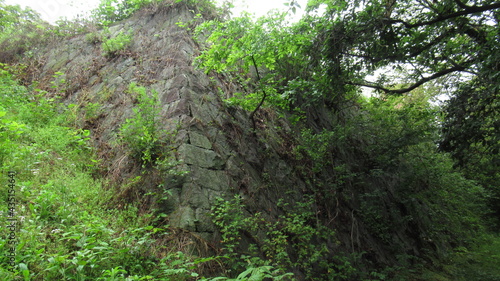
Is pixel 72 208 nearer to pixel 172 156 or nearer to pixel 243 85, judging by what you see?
pixel 172 156

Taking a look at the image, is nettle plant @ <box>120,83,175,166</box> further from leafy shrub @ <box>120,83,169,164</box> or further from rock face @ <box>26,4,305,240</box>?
rock face @ <box>26,4,305,240</box>

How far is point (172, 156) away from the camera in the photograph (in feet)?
14.5

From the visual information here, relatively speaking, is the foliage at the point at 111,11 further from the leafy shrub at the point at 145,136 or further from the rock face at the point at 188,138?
the leafy shrub at the point at 145,136

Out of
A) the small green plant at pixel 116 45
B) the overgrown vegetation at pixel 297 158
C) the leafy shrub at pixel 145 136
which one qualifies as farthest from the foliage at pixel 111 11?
the leafy shrub at pixel 145 136

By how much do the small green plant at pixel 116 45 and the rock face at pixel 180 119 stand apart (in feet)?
0.38

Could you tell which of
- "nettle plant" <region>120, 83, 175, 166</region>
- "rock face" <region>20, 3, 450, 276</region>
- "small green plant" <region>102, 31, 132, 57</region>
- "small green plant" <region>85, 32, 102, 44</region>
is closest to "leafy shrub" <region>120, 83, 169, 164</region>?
"nettle plant" <region>120, 83, 175, 166</region>

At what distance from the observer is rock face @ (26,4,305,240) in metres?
4.25

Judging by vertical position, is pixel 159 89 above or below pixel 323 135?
above

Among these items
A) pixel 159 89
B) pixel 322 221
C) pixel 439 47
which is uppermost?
pixel 439 47

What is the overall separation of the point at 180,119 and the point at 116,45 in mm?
3585

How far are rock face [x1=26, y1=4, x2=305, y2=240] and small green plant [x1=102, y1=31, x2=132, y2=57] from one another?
0.38 feet

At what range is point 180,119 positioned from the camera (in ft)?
16.1

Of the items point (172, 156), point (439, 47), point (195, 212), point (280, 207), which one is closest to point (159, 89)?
point (172, 156)

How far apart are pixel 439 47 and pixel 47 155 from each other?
7.10 m
